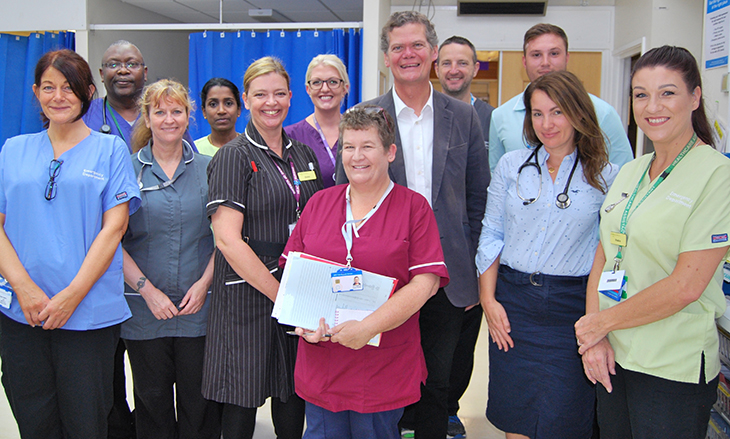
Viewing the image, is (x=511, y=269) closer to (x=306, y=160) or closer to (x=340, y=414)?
(x=340, y=414)

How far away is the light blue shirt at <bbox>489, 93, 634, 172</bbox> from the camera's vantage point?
2273 millimetres

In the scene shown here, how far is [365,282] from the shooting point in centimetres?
155

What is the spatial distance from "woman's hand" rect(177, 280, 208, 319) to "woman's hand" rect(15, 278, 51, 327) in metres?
0.48

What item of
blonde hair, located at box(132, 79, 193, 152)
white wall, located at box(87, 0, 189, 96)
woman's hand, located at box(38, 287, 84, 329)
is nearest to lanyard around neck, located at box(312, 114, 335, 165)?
blonde hair, located at box(132, 79, 193, 152)

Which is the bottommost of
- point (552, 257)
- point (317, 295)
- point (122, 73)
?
point (317, 295)

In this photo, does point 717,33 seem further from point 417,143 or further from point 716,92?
point 417,143

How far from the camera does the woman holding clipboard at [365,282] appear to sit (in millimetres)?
1583

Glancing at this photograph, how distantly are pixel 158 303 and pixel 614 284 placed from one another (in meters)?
1.63

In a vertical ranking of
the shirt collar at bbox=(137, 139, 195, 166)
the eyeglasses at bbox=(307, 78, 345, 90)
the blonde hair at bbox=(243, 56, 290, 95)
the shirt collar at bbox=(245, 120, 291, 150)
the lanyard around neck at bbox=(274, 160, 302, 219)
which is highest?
the eyeglasses at bbox=(307, 78, 345, 90)

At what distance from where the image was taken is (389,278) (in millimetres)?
1558

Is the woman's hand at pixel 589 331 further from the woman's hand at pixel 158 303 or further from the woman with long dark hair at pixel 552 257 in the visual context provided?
the woman's hand at pixel 158 303

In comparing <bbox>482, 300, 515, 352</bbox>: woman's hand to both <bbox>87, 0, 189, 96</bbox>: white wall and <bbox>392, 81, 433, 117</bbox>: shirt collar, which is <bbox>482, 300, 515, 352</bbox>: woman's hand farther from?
<bbox>87, 0, 189, 96</bbox>: white wall

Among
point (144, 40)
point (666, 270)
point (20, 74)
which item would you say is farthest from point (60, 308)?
point (144, 40)

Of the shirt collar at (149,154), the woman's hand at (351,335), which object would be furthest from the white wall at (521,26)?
the woman's hand at (351,335)
